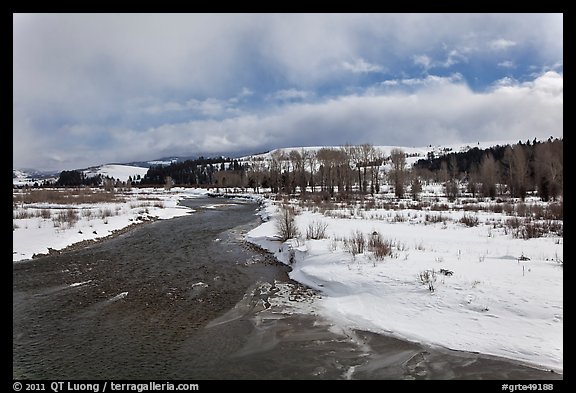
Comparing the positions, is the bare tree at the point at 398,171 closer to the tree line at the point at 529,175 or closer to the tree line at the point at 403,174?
the tree line at the point at 403,174

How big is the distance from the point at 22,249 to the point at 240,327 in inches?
600

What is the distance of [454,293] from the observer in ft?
27.3

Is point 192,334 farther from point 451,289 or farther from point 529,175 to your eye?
point 529,175

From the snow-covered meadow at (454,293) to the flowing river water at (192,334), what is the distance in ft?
1.86

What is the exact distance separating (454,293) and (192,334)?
21.6 ft

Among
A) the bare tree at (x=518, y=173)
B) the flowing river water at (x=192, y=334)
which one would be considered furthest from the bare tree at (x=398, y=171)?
the flowing river water at (x=192, y=334)

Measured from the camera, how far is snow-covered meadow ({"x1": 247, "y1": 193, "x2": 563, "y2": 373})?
665 cm

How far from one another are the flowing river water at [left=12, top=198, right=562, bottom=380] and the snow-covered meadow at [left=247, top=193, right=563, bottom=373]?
1.86 ft

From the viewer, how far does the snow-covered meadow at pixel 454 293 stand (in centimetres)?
665

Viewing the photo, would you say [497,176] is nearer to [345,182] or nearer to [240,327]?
[345,182]

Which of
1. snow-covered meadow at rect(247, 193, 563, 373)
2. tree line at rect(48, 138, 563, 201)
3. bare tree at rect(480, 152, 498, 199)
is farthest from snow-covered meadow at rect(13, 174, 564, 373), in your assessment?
bare tree at rect(480, 152, 498, 199)
